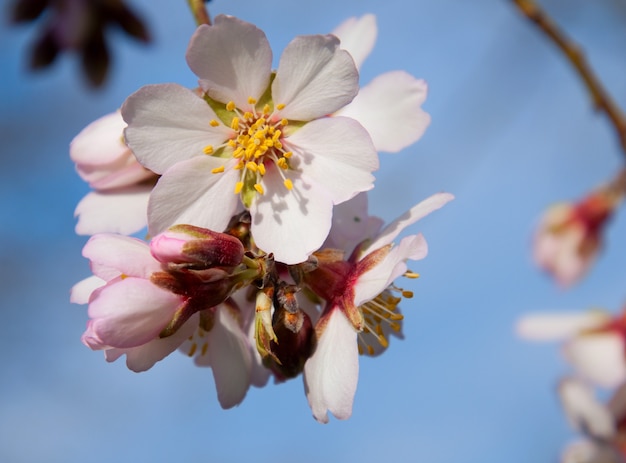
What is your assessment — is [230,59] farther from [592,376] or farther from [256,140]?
[592,376]

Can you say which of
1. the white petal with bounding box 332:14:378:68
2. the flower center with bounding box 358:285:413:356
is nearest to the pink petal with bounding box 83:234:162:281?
the flower center with bounding box 358:285:413:356

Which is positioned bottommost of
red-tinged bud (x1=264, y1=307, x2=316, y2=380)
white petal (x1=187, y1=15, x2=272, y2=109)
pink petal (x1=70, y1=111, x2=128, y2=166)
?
red-tinged bud (x1=264, y1=307, x2=316, y2=380)

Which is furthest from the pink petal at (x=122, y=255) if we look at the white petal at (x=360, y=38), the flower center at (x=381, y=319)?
the white petal at (x=360, y=38)

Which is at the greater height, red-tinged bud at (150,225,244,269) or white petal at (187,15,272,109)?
white petal at (187,15,272,109)

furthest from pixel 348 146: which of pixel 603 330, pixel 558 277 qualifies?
pixel 558 277

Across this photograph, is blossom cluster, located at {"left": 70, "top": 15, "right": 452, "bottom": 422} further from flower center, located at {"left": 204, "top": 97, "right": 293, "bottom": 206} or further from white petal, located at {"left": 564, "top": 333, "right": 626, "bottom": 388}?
white petal, located at {"left": 564, "top": 333, "right": 626, "bottom": 388}

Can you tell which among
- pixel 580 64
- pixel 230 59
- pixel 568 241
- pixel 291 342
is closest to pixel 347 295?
pixel 291 342

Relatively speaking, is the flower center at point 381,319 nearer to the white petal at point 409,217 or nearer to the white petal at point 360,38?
the white petal at point 409,217
